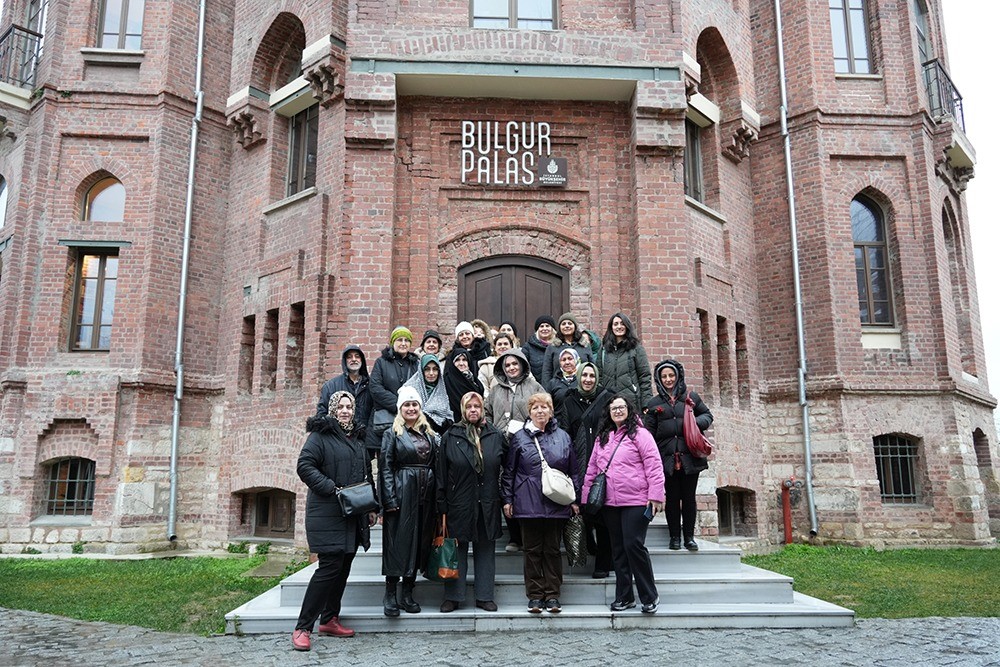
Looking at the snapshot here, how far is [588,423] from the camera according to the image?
7.44 m

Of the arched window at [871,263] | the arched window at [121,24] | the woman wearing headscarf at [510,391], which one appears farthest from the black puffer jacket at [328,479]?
the arched window at [121,24]

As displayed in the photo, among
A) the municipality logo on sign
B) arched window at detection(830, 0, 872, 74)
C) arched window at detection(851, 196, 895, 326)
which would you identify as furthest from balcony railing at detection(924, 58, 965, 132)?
the municipality logo on sign

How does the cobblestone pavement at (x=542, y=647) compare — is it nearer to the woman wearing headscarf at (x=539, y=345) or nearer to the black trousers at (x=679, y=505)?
the black trousers at (x=679, y=505)

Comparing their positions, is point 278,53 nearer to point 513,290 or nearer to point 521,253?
point 521,253

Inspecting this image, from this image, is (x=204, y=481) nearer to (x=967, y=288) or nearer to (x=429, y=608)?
(x=429, y=608)

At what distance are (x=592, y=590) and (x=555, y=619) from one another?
25.7 inches

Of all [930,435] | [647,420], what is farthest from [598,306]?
[930,435]

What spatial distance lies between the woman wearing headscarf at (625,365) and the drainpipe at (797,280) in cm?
731

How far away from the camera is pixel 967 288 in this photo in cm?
1753

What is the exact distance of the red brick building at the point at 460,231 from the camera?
39.1 ft

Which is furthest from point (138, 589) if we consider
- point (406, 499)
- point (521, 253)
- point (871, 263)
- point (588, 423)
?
point (871, 263)

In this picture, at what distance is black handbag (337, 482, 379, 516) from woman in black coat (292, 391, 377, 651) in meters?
0.07

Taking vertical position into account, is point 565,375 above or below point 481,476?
above

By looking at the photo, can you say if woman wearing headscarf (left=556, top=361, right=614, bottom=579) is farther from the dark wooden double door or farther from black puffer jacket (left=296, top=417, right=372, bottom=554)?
the dark wooden double door
